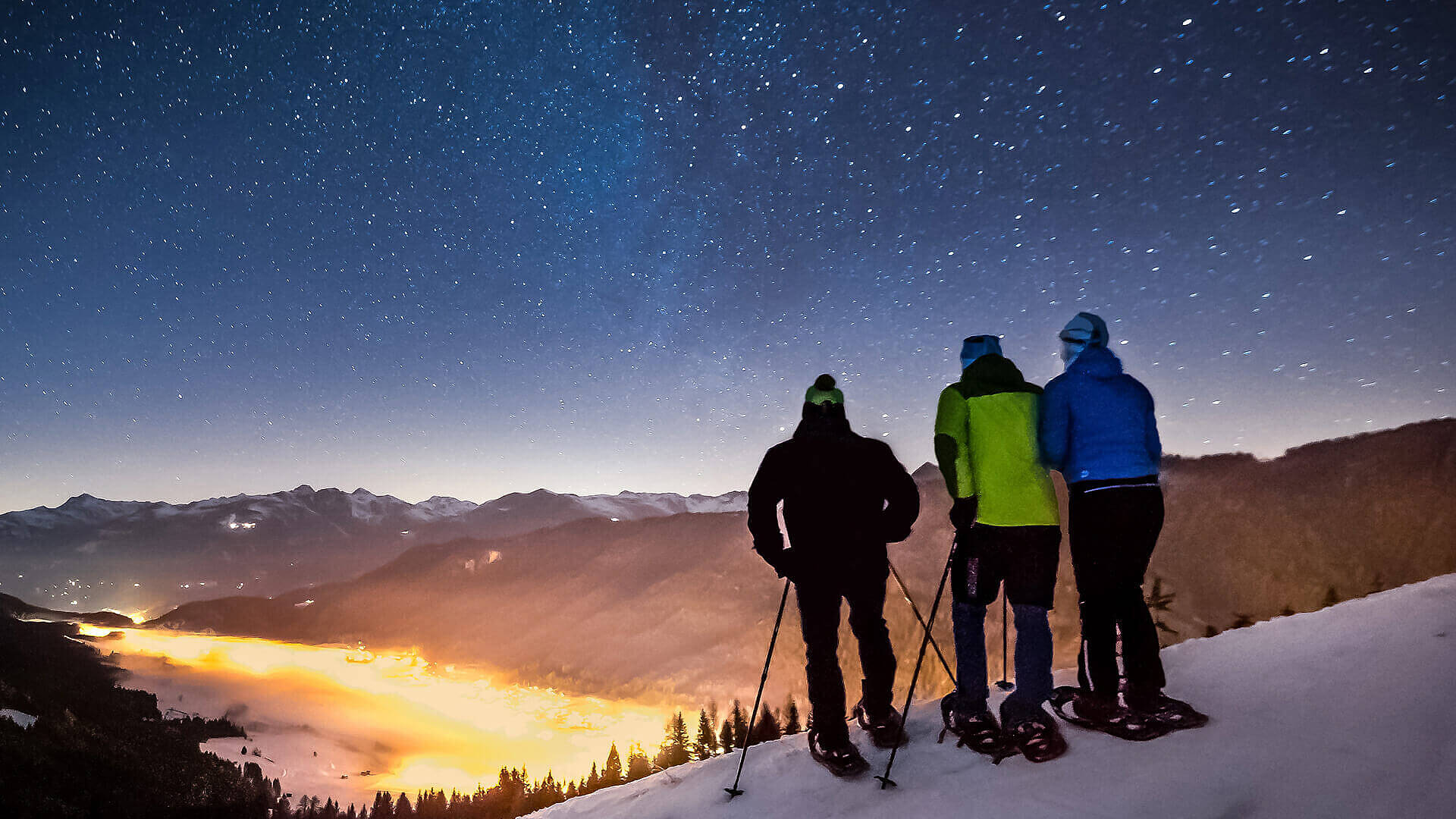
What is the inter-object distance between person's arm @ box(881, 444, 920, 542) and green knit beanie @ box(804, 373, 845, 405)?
23.4 inches

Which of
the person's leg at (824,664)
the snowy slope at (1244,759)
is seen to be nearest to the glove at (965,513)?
the person's leg at (824,664)

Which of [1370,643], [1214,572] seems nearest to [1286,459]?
[1214,572]

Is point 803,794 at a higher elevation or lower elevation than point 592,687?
higher

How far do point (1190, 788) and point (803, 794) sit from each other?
238 cm

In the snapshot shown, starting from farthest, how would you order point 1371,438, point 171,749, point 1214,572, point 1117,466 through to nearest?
point 171,749, point 1214,572, point 1371,438, point 1117,466

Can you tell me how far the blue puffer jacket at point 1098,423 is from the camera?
4273 millimetres

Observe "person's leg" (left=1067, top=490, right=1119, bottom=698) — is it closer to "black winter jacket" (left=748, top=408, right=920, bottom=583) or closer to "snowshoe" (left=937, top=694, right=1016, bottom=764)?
"snowshoe" (left=937, top=694, right=1016, bottom=764)

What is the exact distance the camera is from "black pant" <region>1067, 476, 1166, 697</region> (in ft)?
13.7

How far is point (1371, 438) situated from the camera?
75.8m

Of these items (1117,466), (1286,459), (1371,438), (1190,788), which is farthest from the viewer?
(1286,459)

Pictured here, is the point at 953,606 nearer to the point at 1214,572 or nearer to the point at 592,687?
the point at 1214,572

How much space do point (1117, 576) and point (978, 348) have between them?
196 centimetres

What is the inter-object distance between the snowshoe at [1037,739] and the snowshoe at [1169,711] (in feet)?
1.86

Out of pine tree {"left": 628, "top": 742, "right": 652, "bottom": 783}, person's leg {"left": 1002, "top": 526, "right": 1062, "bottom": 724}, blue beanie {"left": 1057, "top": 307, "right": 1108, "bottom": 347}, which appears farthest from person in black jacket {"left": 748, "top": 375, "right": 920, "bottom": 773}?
pine tree {"left": 628, "top": 742, "right": 652, "bottom": 783}
